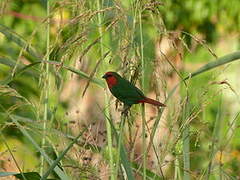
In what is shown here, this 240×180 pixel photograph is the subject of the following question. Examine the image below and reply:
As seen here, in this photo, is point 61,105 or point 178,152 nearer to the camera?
point 178,152

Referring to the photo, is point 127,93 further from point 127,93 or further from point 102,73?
point 102,73

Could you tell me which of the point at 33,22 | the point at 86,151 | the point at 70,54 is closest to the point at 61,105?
the point at 33,22

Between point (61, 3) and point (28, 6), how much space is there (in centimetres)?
475

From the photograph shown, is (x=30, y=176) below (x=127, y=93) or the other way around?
below

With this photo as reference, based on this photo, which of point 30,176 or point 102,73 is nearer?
point 30,176

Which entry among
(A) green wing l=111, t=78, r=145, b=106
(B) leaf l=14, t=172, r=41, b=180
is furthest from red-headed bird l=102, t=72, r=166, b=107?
(B) leaf l=14, t=172, r=41, b=180

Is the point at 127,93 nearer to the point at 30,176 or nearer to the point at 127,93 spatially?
the point at 127,93

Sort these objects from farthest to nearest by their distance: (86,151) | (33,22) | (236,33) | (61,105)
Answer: (236,33) < (33,22) < (61,105) < (86,151)

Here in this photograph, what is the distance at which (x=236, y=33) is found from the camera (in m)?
7.19

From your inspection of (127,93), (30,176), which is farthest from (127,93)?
(30,176)

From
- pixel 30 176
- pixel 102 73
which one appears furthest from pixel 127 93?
pixel 30 176

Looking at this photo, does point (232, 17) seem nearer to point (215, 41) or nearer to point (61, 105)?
point (215, 41)

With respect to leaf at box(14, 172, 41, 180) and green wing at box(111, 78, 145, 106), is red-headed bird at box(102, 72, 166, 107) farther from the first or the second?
leaf at box(14, 172, 41, 180)

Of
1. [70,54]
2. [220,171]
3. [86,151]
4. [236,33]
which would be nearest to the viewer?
[70,54]
